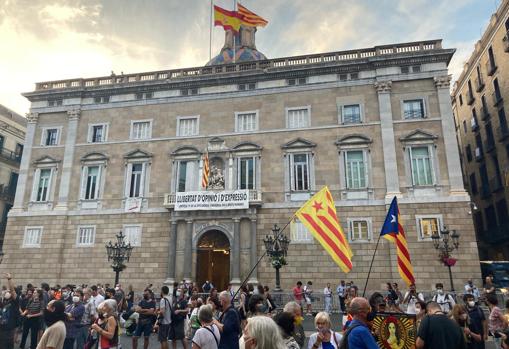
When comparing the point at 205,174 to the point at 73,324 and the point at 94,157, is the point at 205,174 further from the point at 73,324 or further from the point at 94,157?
the point at 73,324

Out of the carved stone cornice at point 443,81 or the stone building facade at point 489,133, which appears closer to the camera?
the carved stone cornice at point 443,81

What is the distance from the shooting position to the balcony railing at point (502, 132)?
28761mm

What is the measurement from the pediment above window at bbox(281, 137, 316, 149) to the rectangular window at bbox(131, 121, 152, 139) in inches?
388

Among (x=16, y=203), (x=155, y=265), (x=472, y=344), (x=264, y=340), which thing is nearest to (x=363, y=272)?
(x=155, y=265)

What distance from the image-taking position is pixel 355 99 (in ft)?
80.7

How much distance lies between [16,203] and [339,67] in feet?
80.9

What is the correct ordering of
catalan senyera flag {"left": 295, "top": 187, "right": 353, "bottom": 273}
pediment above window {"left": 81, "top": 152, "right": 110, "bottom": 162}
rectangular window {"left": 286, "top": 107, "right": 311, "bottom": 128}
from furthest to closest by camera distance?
pediment above window {"left": 81, "top": 152, "right": 110, "bottom": 162} → rectangular window {"left": 286, "top": 107, "right": 311, "bottom": 128} → catalan senyera flag {"left": 295, "top": 187, "right": 353, "bottom": 273}

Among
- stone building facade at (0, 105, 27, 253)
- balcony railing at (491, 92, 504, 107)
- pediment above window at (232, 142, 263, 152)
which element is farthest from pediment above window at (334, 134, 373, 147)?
stone building facade at (0, 105, 27, 253)

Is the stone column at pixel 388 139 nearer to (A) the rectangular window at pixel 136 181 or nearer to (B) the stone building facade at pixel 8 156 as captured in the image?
(A) the rectangular window at pixel 136 181

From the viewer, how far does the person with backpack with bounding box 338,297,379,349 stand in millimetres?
4371

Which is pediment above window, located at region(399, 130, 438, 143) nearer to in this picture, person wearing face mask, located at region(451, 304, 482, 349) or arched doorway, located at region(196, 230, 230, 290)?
arched doorway, located at region(196, 230, 230, 290)

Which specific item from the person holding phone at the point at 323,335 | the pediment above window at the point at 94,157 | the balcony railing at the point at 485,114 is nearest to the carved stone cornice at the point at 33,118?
the pediment above window at the point at 94,157

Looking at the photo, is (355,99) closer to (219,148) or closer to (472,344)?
(219,148)

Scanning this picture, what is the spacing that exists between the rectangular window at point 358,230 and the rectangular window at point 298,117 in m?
7.04
